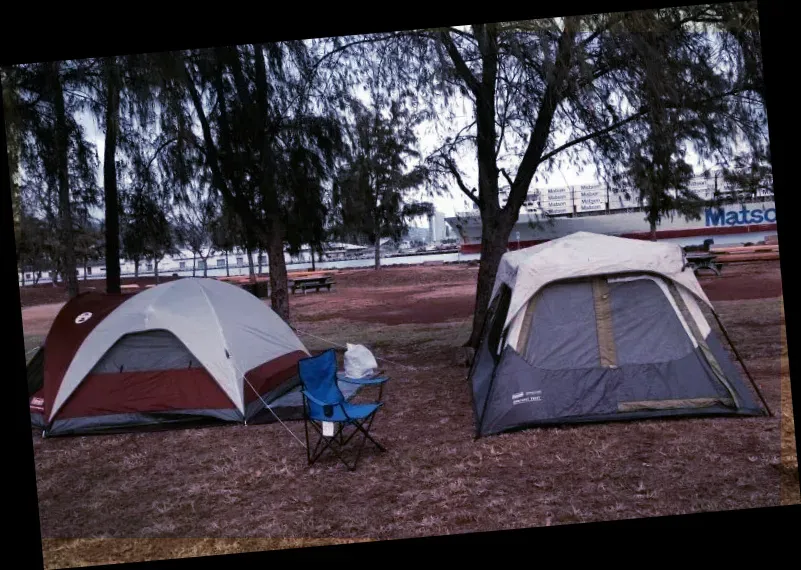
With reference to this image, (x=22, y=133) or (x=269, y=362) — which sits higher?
(x=22, y=133)

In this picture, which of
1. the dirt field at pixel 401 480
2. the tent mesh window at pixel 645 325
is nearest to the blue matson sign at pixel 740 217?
the dirt field at pixel 401 480

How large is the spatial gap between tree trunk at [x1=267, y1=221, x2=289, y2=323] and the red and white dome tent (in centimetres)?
215

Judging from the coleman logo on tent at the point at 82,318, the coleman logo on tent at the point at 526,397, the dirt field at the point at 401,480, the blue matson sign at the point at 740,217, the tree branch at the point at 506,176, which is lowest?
the dirt field at the point at 401,480

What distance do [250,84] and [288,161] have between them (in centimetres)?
87

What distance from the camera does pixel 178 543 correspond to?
9.55 ft

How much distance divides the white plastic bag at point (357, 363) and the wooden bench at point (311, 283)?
25.9ft

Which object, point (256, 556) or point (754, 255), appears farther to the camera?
point (754, 255)

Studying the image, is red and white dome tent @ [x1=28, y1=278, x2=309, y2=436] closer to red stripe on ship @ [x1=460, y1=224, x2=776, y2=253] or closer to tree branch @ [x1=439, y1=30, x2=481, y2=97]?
tree branch @ [x1=439, y1=30, x2=481, y2=97]

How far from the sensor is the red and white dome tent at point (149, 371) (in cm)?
454

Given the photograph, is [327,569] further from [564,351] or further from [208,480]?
[564,351]

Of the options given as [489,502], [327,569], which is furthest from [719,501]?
[327,569]

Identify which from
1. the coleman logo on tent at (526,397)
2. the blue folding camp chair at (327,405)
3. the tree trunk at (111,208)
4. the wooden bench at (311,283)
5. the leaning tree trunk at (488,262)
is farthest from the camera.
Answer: the wooden bench at (311,283)

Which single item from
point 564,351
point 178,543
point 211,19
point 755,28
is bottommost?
point 178,543

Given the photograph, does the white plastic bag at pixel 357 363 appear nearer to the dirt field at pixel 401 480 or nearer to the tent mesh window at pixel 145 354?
the dirt field at pixel 401 480
